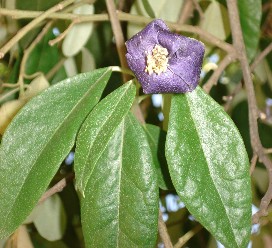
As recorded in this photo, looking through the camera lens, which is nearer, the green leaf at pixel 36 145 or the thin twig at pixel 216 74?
the green leaf at pixel 36 145

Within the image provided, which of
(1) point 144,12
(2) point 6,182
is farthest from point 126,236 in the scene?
(1) point 144,12

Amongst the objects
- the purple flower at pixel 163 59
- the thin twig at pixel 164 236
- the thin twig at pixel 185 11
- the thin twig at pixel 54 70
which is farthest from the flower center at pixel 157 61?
the thin twig at pixel 54 70

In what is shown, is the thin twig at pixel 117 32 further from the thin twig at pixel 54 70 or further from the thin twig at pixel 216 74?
the thin twig at pixel 54 70

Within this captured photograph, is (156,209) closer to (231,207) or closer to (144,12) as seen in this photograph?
(231,207)

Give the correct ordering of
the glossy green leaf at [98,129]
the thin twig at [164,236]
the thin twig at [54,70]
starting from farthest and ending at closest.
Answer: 1. the thin twig at [54,70]
2. the thin twig at [164,236]
3. the glossy green leaf at [98,129]

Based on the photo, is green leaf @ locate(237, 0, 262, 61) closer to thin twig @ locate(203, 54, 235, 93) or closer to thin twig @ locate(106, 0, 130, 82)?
thin twig @ locate(203, 54, 235, 93)

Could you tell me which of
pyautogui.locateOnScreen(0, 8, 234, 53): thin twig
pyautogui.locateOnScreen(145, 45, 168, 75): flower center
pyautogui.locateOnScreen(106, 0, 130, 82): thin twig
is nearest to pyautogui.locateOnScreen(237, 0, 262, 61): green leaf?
pyautogui.locateOnScreen(0, 8, 234, 53): thin twig
